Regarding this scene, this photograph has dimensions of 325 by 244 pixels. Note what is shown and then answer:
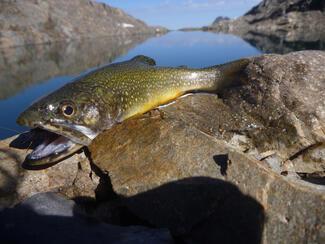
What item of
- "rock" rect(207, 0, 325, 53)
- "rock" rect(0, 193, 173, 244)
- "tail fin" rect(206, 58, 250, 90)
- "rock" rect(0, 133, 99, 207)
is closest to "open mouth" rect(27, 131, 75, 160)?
"rock" rect(0, 133, 99, 207)

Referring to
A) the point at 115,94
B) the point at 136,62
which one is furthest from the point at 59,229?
the point at 136,62

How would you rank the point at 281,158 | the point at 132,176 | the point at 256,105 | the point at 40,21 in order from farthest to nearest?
the point at 40,21, the point at 256,105, the point at 281,158, the point at 132,176

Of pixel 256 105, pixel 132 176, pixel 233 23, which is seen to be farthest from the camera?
pixel 233 23

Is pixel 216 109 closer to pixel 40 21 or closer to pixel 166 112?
pixel 166 112

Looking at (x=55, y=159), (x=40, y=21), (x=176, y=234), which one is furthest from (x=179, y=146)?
(x=40, y=21)

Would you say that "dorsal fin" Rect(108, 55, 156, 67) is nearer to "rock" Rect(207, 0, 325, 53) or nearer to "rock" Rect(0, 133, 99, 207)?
"rock" Rect(0, 133, 99, 207)

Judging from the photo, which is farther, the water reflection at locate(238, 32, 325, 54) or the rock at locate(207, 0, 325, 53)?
the rock at locate(207, 0, 325, 53)

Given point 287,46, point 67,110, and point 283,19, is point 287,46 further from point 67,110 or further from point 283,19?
point 283,19
